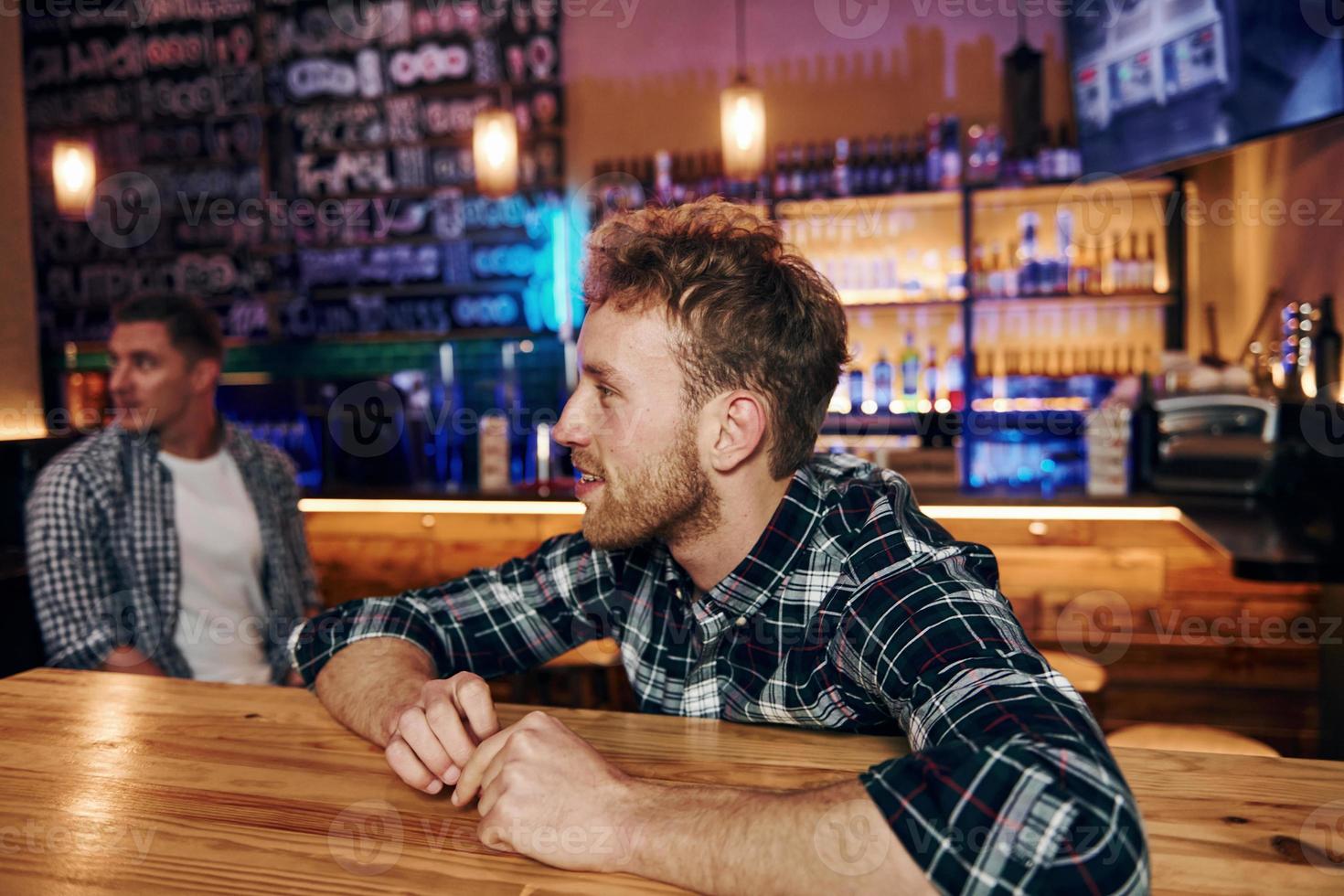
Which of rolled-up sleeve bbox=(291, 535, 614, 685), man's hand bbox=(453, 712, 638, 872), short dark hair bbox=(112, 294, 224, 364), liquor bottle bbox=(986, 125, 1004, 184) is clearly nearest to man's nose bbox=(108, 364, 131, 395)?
short dark hair bbox=(112, 294, 224, 364)

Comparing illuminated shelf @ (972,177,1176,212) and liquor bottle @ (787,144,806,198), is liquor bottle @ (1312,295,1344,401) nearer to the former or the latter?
illuminated shelf @ (972,177,1176,212)

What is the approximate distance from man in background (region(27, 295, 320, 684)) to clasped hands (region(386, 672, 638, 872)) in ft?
5.12

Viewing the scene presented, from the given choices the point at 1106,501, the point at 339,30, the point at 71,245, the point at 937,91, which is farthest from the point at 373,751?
the point at 71,245

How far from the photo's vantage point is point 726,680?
1321 millimetres

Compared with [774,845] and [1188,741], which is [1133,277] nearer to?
[1188,741]

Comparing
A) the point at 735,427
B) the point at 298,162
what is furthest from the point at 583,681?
the point at 298,162

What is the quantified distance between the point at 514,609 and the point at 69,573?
4.54 ft

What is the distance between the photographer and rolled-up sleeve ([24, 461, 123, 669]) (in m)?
2.29

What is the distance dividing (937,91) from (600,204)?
5.83 ft

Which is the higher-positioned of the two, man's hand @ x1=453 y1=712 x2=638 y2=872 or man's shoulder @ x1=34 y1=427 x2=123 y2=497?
man's shoulder @ x1=34 y1=427 x2=123 y2=497

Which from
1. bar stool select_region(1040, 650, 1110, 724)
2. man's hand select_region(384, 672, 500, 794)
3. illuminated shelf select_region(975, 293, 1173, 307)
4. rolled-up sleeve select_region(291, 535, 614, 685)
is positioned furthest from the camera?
illuminated shelf select_region(975, 293, 1173, 307)

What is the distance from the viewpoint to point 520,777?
2.96 feet

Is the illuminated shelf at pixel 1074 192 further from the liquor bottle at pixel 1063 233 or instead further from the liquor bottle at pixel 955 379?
the liquor bottle at pixel 955 379

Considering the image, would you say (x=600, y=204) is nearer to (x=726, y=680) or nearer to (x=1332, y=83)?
(x=1332, y=83)
